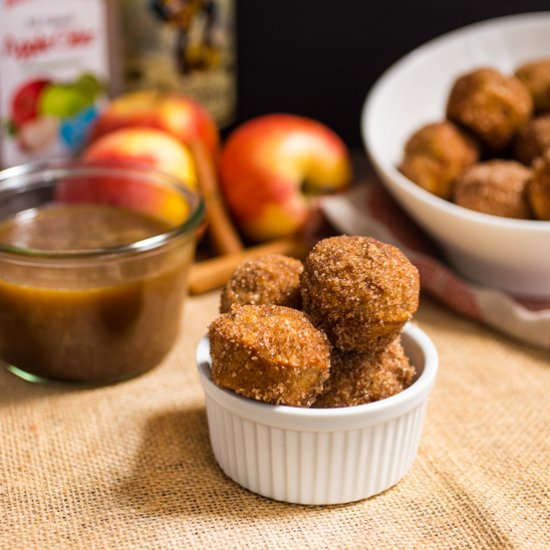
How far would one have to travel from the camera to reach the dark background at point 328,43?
2123mm

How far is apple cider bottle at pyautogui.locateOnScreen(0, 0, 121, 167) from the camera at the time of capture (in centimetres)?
176

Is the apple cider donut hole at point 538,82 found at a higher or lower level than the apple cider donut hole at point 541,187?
higher

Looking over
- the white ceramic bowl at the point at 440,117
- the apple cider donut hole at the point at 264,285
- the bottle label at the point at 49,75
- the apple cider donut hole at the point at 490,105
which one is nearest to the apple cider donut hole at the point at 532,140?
the apple cider donut hole at the point at 490,105

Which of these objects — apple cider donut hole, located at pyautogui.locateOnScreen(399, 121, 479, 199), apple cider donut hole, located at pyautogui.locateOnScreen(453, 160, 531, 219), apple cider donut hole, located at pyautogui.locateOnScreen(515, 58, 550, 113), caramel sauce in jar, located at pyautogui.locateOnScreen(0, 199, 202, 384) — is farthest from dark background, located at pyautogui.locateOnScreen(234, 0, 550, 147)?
caramel sauce in jar, located at pyautogui.locateOnScreen(0, 199, 202, 384)

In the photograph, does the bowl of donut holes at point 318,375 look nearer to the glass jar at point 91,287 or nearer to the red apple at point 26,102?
the glass jar at point 91,287

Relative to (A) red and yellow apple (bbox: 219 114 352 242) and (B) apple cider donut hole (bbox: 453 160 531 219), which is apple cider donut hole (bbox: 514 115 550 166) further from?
(A) red and yellow apple (bbox: 219 114 352 242)

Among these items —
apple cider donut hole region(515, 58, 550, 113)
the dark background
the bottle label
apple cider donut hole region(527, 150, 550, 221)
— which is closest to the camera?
apple cider donut hole region(527, 150, 550, 221)

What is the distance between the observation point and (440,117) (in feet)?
6.34

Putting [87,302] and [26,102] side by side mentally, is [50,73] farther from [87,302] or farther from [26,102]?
[87,302]

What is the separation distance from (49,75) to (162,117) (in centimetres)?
27

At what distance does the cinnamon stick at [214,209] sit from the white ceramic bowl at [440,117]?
1.06 ft

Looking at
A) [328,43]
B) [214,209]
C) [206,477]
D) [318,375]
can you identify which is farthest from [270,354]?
[328,43]

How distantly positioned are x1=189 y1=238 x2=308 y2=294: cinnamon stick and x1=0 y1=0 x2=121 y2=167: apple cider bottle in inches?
20.0

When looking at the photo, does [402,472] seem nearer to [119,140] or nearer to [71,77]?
[119,140]
